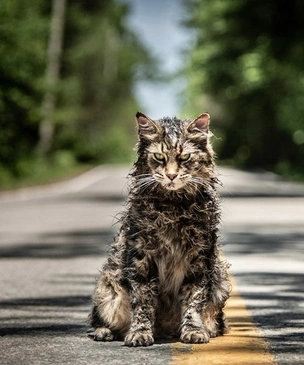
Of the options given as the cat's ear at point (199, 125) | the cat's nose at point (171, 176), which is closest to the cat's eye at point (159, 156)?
the cat's nose at point (171, 176)

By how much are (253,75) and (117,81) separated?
1952 inches

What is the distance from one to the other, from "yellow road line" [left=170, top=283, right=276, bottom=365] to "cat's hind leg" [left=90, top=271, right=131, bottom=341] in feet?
1.18

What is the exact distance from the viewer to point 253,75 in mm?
49656

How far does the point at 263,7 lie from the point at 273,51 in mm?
1403

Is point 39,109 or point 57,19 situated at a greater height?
point 57,19

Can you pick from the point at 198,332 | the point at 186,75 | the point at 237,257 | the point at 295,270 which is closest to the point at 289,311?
the point at 198,332

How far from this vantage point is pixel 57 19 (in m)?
59.2

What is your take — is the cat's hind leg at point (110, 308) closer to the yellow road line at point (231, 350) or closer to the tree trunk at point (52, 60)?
the yellow road line at point (231, 350)

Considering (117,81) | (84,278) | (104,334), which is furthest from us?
(117,81)

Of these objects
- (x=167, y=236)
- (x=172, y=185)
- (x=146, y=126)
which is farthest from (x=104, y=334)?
(x=146, y=126)

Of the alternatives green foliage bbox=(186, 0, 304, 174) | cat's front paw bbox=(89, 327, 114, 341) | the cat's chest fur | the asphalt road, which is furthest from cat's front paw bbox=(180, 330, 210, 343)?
green foliage bbox=(186, 0, 304, 174)

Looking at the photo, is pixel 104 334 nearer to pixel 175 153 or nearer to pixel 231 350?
pixel 231 350

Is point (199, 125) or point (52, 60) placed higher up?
point (52, 60)

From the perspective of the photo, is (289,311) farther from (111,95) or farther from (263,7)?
(111,95)
